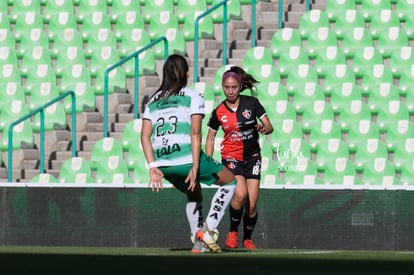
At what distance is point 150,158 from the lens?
884 centimetres

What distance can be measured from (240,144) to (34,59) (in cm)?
639

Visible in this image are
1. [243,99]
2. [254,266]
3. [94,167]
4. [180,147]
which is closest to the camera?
[254,266]

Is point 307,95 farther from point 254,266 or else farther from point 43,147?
point 254,266

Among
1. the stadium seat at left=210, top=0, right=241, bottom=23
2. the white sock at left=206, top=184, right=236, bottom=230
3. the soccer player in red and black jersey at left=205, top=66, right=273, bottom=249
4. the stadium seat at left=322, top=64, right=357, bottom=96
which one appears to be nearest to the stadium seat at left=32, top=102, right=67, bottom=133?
the stadium seat at left=210, top=0, right=241, bottom=23

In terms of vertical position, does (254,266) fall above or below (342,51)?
below

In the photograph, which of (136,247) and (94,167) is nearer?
(136,247)

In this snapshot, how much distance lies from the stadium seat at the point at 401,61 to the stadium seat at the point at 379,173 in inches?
63.4

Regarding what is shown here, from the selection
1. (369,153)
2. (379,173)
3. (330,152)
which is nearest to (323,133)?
(330,152)

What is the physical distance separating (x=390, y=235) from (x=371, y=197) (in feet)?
1.25

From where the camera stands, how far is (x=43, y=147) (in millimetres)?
14062

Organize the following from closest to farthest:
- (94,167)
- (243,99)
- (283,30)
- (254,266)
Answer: (254,266) < (243,99) < (94,167) < (283,30)

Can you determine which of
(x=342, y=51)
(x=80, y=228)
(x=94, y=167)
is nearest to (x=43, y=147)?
(x=94, y=167)

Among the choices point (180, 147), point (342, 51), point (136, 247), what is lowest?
point (136, 247)

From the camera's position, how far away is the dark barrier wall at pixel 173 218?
10797mm
